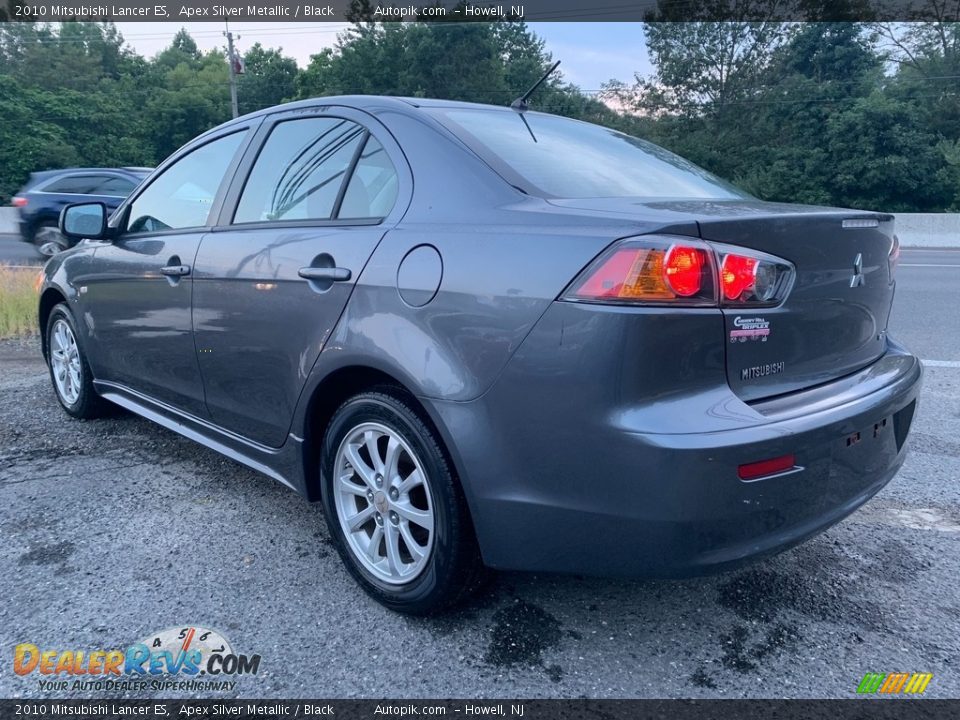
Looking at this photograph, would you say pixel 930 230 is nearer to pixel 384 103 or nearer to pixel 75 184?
pixel 75 184

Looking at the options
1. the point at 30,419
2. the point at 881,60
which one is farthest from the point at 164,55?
the point at 30,419

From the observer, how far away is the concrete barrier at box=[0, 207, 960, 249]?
1939 centimetres

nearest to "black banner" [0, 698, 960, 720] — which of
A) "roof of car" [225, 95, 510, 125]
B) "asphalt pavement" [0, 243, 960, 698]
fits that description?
"asphalt pavement" [0, 243, 960, 698]

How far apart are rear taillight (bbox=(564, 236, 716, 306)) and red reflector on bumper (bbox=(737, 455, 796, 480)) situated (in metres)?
0.42

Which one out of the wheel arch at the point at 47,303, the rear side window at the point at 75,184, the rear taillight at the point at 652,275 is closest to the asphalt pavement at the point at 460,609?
the rear taillight at the point at 652,275

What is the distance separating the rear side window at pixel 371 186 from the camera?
2490 millimetres

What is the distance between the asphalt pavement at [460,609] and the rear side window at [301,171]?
126cm

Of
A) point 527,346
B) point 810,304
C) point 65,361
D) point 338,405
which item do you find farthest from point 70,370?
point 810,304

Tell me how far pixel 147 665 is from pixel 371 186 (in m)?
1.64

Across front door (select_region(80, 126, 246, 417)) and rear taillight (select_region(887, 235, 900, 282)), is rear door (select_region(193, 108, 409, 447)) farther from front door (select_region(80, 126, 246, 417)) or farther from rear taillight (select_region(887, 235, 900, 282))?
rear taillight (select_region(887, 235, 900, 282))

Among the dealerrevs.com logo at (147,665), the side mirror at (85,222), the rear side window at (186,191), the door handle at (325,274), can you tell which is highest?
the rear side window at (186,191)

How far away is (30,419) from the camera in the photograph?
4469 millimetres

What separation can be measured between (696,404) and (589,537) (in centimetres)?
44

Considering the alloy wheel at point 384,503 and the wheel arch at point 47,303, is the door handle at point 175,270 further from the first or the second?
the wheel arch at point 47,303
